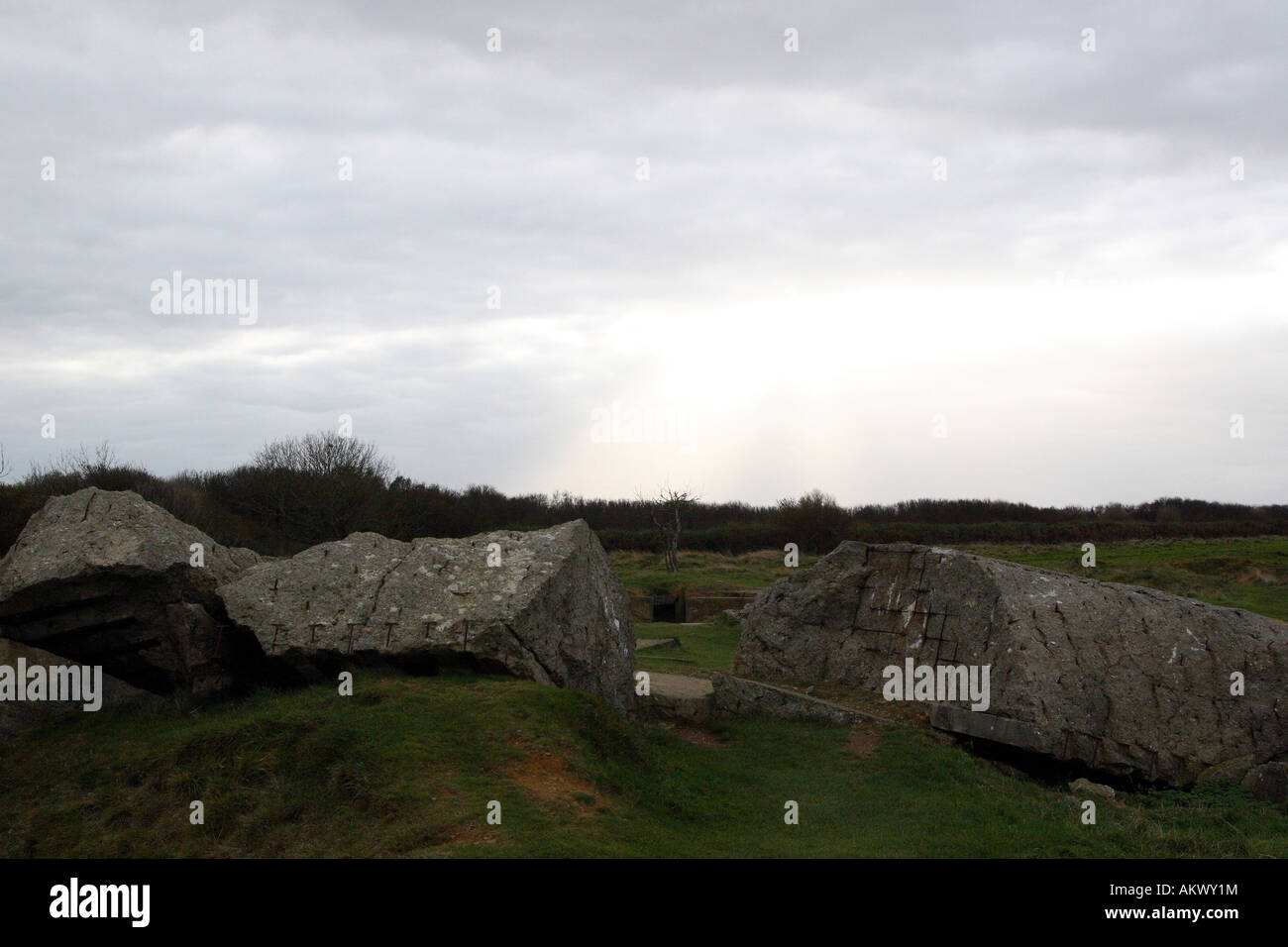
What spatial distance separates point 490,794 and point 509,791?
0.51 ft

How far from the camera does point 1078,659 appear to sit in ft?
40.7

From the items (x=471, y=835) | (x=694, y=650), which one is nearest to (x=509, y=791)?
(x=471, y=835)

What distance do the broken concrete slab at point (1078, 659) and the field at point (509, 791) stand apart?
2.26 feet

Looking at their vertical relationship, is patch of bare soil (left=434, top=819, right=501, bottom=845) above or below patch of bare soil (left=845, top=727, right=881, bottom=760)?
above

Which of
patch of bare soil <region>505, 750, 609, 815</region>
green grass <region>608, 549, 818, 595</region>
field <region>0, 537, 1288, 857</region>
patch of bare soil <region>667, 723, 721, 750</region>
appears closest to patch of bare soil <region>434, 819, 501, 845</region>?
field <region>0, 537, 1288, 857</region>

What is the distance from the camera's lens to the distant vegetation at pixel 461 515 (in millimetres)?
37625

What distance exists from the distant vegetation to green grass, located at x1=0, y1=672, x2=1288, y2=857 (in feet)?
77.1

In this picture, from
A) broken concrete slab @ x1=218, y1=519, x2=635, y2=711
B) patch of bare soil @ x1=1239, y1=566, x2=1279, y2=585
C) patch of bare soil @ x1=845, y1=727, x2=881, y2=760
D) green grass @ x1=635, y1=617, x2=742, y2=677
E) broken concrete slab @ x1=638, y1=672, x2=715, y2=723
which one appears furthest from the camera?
patch of bare soil @ x1=1239, y1=566, x2=1279, y2=585

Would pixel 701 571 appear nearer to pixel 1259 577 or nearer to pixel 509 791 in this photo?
pixel 1259 577

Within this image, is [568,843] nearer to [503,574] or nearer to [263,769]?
[263,769]

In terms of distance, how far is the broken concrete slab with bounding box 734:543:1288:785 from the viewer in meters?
11.9

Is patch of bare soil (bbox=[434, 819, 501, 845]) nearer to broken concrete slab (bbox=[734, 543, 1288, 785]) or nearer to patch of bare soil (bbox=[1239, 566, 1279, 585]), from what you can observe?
broken concrete slab (bbox=[734, 543, 1288, 785])
